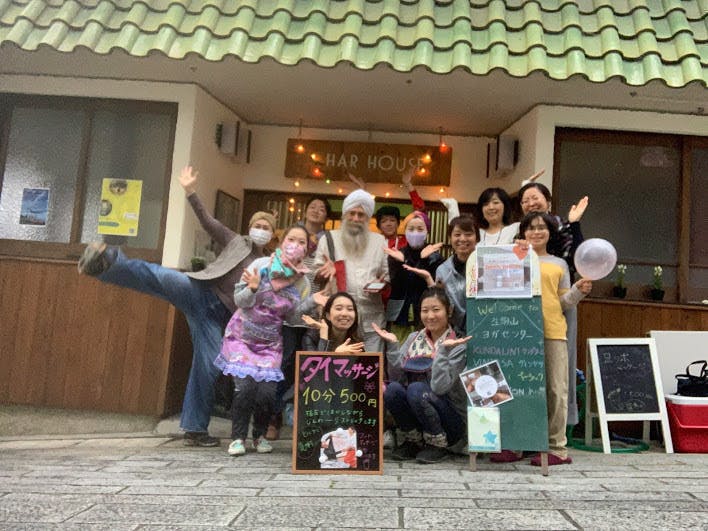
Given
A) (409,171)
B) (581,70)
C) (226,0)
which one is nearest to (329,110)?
(409,171)

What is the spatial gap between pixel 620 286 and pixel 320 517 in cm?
463

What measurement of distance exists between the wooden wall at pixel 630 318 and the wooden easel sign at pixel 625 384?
605mm

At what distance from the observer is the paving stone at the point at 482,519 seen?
291cm

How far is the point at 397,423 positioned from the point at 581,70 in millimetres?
3513

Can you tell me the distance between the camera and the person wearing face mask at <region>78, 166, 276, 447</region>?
5344 millimetres

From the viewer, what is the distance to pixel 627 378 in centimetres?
562

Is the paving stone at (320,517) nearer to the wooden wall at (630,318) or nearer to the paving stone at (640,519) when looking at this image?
the paving stone at (640,519)

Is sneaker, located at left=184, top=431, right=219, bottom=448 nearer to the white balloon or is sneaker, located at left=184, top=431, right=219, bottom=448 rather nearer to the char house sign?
the white balloon

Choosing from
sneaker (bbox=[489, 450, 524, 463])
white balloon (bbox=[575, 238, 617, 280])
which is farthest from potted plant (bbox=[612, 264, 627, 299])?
sneaker (bbox=[489, 450, 524, 463])

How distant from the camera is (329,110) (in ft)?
23.8

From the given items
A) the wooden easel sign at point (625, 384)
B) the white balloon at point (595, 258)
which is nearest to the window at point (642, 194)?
the wooden easel sign at point (625, 384)

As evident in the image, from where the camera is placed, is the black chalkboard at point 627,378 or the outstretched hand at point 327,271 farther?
the black chalkboard at point 627,378

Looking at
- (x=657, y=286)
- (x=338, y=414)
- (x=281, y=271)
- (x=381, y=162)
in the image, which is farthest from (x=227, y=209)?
(x=657, y=286)

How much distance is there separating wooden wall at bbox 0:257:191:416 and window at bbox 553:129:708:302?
4567mm
